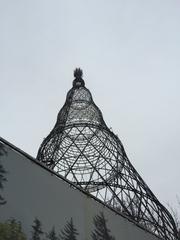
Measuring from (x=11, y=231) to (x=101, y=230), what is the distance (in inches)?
65.0

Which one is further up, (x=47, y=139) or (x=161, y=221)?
(x=47, y=139)

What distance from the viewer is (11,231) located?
127 inches

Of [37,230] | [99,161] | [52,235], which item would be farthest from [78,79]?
[37,230]

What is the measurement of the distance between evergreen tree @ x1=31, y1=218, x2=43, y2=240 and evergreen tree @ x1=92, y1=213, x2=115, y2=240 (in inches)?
41.6

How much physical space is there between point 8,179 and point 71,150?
667 cm

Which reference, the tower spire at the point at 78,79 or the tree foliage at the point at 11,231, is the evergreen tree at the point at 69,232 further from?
the tower spire at the point at 78,79

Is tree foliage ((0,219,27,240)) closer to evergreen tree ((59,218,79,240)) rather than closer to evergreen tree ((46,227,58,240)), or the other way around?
evergreen tree ((46,227,58,240))

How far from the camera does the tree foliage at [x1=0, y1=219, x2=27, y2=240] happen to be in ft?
10.4

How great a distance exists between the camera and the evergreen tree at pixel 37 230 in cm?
347

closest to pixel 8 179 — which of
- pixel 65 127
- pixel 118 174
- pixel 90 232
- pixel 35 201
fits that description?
pixel 35 201

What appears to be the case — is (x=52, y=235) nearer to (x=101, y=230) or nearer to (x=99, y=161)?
(x=101, y=230)

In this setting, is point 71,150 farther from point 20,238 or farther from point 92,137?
point 20,238

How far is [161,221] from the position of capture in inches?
366

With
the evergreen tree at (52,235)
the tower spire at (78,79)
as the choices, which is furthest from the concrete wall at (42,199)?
the tower spire at (78,79)
